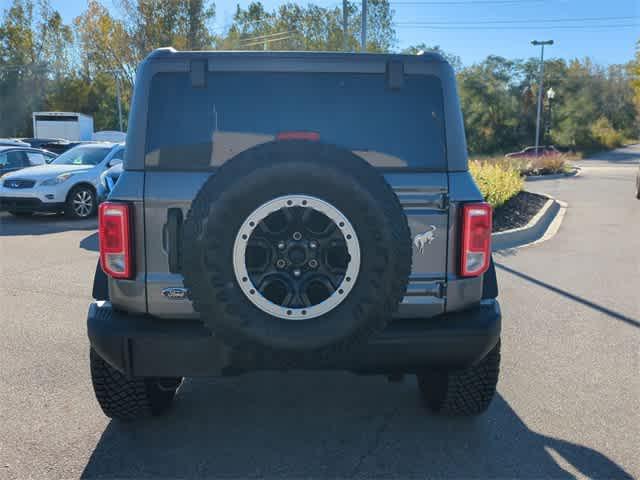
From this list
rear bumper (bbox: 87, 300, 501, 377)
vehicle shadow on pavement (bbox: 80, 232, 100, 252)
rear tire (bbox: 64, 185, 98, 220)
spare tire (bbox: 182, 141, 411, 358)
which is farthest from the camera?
rear tire (bbox: 64, 185, 98, 220)

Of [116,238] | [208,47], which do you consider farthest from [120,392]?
[208,47]

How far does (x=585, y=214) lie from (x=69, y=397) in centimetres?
1245

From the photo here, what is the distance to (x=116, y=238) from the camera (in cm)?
299

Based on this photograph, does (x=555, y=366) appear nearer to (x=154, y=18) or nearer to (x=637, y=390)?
(x=637, y=390)

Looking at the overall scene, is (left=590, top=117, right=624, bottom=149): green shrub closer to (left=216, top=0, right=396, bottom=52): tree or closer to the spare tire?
(left=216, top=0, right=396, bottom=52): tree

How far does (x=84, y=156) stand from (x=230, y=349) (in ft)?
40.7

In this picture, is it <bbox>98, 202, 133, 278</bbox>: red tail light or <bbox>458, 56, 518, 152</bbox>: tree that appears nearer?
<bbox>98, 202, 133, 278</bbox>: red tail light

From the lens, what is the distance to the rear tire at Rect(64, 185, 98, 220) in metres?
13.1

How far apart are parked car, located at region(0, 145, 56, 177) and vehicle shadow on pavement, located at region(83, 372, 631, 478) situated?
12482 millimetres

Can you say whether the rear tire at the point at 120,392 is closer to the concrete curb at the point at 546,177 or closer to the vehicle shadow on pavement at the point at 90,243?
the vehicle shadow on pavement at the point at 90,243

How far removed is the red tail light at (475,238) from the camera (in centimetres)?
304

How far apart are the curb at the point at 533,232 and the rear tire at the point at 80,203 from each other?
833cm

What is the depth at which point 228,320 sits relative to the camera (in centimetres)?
264

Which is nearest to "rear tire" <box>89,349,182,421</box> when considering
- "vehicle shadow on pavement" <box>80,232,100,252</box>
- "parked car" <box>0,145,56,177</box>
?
"vehicle shadow on pavement" <box>80,232,100,252</box>
